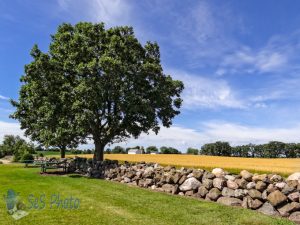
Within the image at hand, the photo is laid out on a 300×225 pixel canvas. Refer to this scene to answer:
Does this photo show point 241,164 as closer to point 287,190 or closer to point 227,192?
point 227,192

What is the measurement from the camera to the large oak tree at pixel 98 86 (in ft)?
85.3

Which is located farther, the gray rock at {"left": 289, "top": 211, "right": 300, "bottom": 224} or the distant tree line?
the distant tree line

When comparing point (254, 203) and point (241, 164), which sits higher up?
point (241, 164)

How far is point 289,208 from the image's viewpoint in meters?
11.1

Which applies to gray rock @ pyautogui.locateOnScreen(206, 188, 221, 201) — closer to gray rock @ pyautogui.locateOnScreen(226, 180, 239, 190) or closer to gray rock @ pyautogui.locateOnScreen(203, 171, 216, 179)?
gray rock @ pyautogui.locateOnScreen(226, 180, 239, 190)

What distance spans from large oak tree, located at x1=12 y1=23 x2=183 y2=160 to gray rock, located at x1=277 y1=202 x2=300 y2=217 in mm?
16070

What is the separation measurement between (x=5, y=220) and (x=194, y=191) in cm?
880

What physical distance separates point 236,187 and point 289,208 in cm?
272

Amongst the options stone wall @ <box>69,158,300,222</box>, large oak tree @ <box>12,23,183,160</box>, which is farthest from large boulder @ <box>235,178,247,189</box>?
large oak tree @ <box>12,23,183,160</box>

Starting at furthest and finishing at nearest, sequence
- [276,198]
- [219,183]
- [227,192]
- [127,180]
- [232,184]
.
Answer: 1. [127,180]
2. [219,183]
3. [232,184]
4. [227,192]
5. [276,198]

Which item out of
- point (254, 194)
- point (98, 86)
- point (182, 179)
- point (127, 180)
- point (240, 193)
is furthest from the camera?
point (98, 86)

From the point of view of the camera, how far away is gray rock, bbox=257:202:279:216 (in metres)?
11.3

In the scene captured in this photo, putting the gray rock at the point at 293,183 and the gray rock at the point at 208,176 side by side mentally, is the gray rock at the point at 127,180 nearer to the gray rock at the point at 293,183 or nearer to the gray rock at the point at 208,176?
the gray rock at the point at 208,176
